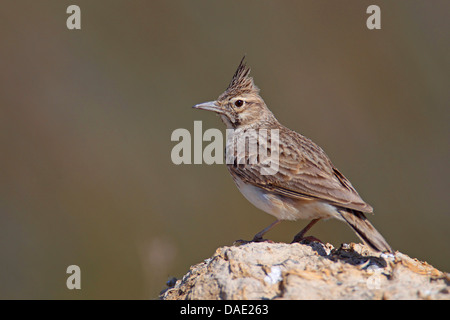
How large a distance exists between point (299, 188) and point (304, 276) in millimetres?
1584

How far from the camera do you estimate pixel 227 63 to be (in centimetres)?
1286

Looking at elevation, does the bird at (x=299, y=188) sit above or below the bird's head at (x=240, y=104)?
below

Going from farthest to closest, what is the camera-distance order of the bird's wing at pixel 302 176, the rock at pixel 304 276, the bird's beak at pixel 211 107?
the bird's beak at pixel 211 107 < the bird's wing at pixel 302 176 < the rock at pixel 304 276

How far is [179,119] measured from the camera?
12.4 m

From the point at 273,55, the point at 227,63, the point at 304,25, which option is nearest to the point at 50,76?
the point at 227,63

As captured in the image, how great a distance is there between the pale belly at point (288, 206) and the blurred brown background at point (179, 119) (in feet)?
11.8

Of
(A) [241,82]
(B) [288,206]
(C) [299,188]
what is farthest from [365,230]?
(A) [241,82]

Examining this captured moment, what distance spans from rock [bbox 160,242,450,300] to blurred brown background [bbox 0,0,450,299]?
15.1 ft

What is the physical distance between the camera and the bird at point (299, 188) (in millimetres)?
5736

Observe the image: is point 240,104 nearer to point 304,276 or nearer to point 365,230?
point 365,230

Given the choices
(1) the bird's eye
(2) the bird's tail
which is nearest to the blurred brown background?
(1) the bird's eye

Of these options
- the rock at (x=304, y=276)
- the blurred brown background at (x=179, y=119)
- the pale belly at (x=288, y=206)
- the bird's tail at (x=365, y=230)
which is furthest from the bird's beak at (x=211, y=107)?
the blurred brown background at (x=179, y=119)

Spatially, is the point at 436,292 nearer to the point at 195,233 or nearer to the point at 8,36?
the point at 195,233

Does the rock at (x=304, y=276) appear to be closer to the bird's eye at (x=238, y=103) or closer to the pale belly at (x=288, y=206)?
the pale belly at (x=288, y=206)
